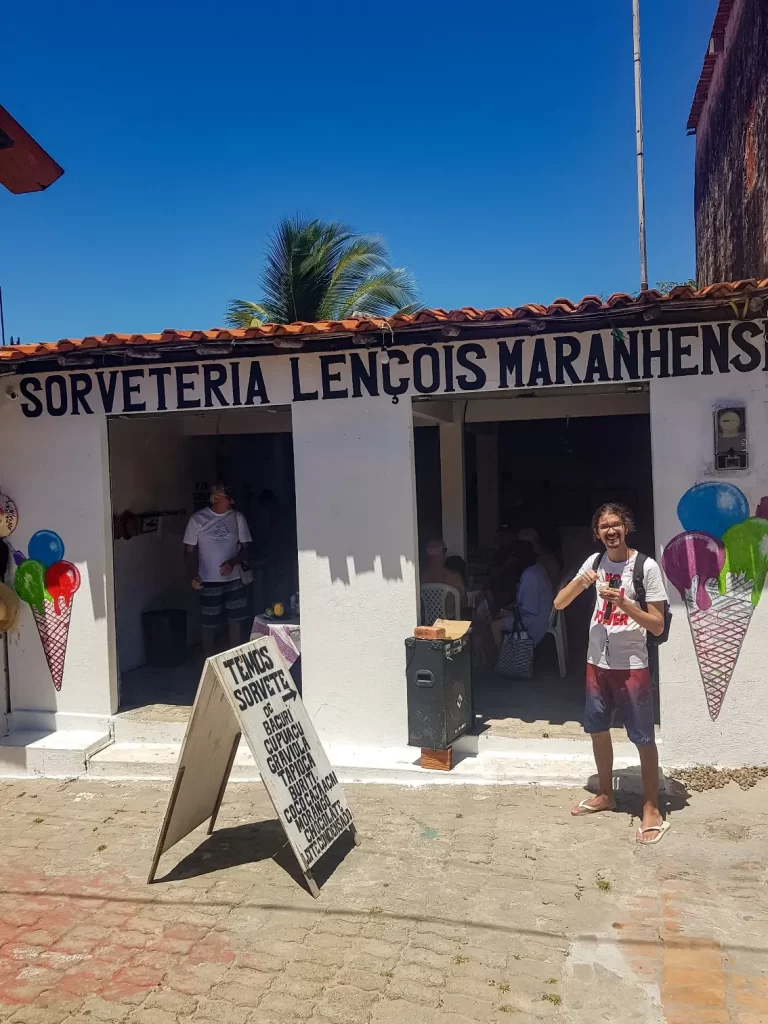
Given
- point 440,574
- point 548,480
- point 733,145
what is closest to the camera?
point 440,574

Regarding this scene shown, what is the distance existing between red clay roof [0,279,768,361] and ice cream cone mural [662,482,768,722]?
1264 mm

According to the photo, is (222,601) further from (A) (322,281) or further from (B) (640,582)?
(A) (322,281)

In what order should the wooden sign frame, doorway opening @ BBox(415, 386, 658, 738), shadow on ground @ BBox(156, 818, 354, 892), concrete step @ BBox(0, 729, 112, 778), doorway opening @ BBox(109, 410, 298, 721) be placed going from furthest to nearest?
doorway opening @ BBox(415, 386, 658, 738), doorway opening @ BBox(109, 410, 298, 721), concrete step @ BBox(0, 729, 112, 778), shadow on ground @ BBox(156, 818, 354, 892), the wooden sign frame

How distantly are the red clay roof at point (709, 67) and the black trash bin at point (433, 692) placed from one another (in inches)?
357

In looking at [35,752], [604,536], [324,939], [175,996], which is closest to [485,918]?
[324,939]

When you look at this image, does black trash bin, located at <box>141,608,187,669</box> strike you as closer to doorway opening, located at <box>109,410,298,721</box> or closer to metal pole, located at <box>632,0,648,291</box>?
doorway opening, located at <box>109,410,298,721</box>

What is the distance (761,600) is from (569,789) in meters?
1.77

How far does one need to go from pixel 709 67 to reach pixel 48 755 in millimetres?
12111

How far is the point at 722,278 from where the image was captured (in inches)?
449

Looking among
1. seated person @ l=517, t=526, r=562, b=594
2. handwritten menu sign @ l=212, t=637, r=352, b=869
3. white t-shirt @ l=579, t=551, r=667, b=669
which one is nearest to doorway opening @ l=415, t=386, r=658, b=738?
seated person @ l=517, t=526, r=562, b=594

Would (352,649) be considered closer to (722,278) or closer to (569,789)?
(569,789)

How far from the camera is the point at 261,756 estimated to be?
14.7ft

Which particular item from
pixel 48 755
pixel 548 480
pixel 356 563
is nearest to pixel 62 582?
pixel 48 755

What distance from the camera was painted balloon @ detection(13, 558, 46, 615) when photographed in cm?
703
